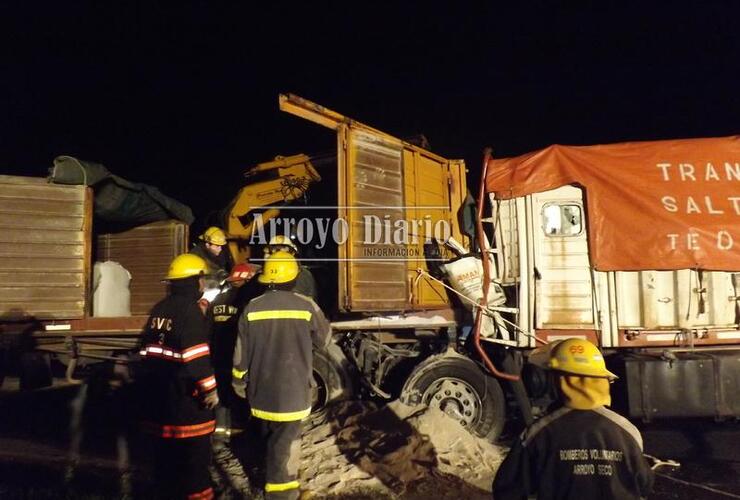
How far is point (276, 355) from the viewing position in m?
3.71

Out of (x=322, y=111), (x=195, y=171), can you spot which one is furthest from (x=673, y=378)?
(x=195, y=171)

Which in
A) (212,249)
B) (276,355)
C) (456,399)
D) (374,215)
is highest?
(374,215)

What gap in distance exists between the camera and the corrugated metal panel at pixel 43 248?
236 inches

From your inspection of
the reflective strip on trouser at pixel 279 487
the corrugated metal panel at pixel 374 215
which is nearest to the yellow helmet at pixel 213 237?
the corrugated metal panel at pixel 374 215

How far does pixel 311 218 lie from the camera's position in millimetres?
7363

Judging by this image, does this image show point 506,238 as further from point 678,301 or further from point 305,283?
point 305,283

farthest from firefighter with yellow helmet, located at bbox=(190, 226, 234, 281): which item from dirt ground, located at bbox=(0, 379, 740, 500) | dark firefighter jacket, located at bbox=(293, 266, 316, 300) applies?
dirt ground, located at bbox=(0, 379, 740, 500)

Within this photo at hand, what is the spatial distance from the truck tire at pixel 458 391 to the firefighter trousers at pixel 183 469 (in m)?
2.25

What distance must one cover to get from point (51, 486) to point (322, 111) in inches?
170

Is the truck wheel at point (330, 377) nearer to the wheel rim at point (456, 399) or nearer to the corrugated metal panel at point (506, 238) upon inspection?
the wheel rim at point (456, 399)

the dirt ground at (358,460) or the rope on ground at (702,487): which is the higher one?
the dirt ground at (358,460)

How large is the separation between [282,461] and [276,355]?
740 millimetres

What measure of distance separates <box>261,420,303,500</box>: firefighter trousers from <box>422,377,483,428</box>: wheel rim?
2074 mm

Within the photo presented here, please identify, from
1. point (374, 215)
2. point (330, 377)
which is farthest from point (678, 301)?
point (330, 377)
